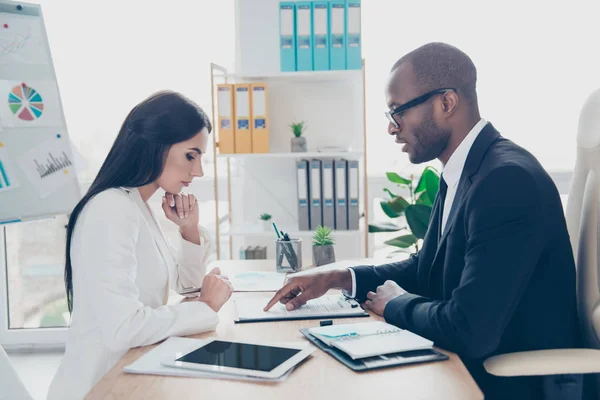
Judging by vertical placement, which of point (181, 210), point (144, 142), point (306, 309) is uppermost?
point (144, 142)

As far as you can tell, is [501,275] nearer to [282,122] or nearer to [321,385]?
[321,385]

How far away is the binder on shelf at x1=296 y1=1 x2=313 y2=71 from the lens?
2791 mm

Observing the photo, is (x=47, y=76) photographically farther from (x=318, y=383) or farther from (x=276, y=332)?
Result: (x=318, y=383)

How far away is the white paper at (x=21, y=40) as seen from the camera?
7.39 ft

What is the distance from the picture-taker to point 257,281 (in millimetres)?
1953

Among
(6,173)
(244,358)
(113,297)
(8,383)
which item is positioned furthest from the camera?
(6,173)

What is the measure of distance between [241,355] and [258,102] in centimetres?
190

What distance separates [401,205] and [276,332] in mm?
Result: 1653

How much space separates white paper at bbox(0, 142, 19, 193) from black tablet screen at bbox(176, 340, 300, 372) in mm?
1311

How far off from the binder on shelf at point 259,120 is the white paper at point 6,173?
111cm

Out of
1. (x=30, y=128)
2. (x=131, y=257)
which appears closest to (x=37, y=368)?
(x=30, y=128)

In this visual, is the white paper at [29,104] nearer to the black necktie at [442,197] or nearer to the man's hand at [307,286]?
the man's hand at [307,286]

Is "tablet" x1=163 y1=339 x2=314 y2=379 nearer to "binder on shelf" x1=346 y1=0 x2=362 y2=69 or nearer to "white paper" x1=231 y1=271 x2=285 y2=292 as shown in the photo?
"white paper" x1=231 y1=271 x2=285 y2=292

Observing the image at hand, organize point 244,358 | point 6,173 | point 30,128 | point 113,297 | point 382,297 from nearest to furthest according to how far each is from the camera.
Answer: point 244,358 < point 113,297 < point 382,297 < point 6,173 < point 30,128
